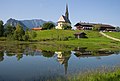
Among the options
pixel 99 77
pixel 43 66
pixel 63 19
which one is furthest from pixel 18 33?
pixel 99 77

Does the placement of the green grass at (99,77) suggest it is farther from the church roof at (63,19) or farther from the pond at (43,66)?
the church roof at (63,19)

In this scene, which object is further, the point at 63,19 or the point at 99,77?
the point at 63,19

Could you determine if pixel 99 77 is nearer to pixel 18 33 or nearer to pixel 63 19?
pixel 18 33

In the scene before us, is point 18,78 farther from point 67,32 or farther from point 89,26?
point 89,26

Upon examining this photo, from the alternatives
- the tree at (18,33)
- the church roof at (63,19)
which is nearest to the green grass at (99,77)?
the tree at (18,33)

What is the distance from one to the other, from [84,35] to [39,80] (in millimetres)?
101360

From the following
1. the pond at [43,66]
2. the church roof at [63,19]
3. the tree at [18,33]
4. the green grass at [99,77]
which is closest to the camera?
the green grass at [99,77]

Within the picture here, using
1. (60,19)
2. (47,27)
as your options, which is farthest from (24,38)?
(60,19)

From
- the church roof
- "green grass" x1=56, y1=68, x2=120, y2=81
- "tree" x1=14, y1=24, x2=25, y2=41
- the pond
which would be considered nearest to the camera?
"green grass" x1=56, y1=68, x2=120, y2=81

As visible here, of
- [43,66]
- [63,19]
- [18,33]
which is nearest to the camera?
[43,66]

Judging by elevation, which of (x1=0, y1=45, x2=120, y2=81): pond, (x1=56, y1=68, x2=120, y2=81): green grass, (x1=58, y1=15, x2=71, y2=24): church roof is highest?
(x1=58, y1=15, x2=71, y2=24): church roof

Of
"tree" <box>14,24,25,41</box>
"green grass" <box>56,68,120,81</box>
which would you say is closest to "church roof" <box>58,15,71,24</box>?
"tree" <box>14,24,25,41</box>

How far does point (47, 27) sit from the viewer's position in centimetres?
15725

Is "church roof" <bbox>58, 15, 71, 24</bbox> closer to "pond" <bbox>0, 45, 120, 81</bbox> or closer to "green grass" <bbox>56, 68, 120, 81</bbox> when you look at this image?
"pond" <bbox>0, 45, 120, 81</bbox>
